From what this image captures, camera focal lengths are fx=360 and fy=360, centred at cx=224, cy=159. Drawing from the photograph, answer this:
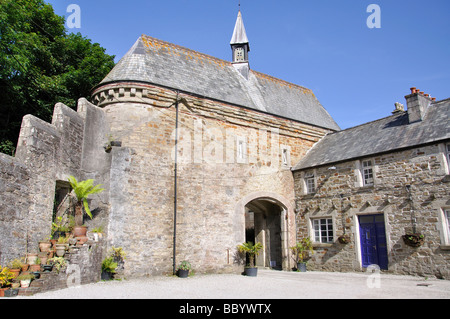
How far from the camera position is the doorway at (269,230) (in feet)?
55.8

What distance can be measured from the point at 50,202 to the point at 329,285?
873 centimetres

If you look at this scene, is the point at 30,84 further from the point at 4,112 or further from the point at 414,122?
the point at 414,122

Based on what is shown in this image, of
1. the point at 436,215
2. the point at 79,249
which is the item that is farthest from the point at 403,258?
the point at 79,249

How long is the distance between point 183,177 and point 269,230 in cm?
594

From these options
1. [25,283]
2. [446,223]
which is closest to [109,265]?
[25,283]

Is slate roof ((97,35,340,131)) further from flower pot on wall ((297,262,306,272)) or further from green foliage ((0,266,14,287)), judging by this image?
green foliage ((0,266,14,287))

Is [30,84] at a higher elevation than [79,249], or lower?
higher

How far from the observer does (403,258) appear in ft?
41.6

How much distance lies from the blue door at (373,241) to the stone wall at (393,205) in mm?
204

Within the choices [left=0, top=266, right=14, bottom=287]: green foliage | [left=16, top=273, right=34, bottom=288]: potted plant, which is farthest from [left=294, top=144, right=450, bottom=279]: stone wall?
[left=0, top=266, right=14, bottom=287]: green foliage

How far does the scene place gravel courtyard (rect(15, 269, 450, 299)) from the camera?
8.45 m

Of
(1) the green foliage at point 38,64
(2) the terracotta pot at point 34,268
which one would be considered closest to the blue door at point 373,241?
(2) the terracotta pot at point 34,268

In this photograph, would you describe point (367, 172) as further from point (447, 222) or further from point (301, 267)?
point (301, 267)

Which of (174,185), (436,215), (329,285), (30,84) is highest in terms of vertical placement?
(30,84)
